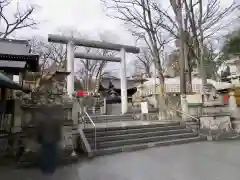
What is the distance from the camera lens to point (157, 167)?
6582 mm

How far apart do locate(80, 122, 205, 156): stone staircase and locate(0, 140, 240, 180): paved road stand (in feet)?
2.39

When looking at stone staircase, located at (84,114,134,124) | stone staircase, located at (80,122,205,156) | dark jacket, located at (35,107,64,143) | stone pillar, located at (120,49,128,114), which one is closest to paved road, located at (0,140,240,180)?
stone staircase, located at (80,122,205,156)

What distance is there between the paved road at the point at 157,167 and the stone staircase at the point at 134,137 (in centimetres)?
73

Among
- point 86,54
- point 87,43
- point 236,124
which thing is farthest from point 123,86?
point 236,124

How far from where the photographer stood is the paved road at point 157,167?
5.71 metres

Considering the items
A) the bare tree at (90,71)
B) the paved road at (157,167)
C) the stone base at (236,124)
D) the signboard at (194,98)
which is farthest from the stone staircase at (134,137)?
the bare tree at (90,71)

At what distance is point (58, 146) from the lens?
1.51 m

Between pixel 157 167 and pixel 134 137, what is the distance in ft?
13.5

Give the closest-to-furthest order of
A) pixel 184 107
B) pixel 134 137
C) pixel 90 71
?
pixel 134 137 → pixel 184 107 → pixel 90 71

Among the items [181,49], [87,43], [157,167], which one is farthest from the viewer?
[87,43]

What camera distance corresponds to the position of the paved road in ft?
18.7

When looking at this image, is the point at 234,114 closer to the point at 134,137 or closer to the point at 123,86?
the point at 134,137

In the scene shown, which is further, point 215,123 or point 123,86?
point 123,86

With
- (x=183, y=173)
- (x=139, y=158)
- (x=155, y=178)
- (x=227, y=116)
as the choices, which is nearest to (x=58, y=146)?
(x=155, y=178)
